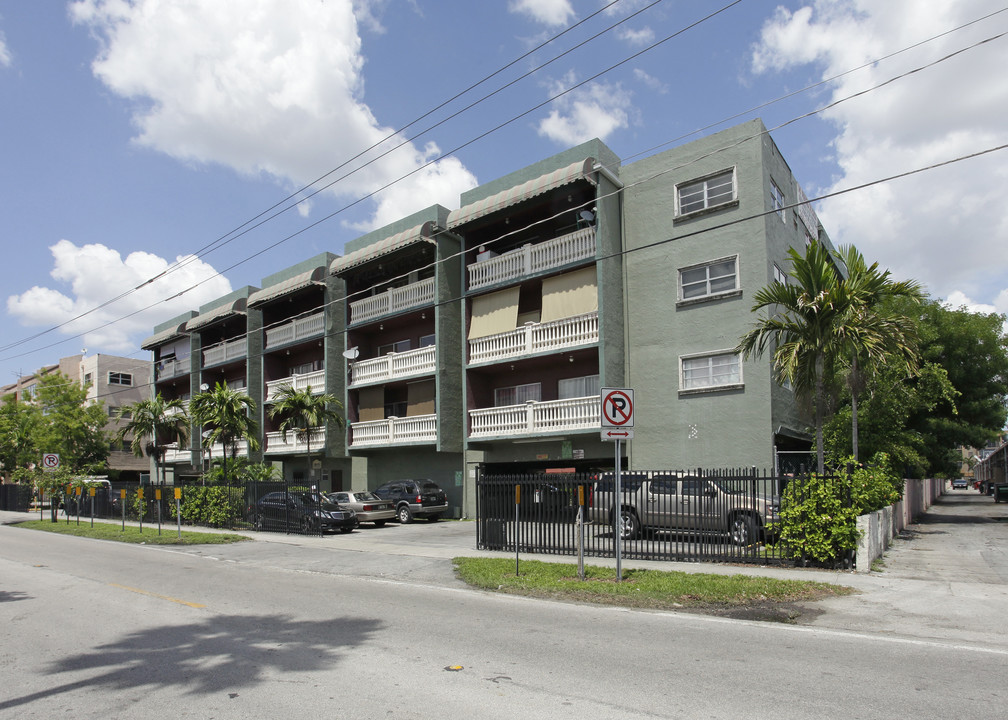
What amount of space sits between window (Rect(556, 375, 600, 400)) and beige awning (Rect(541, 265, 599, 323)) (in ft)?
7.66

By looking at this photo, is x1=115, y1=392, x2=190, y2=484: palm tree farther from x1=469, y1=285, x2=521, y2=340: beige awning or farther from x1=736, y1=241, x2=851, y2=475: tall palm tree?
x1=736, y1=241, x2=851, y2=475: tall palm tree

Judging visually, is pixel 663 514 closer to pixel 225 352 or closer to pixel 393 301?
pixel 393 301

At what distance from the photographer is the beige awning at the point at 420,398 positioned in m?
29.0

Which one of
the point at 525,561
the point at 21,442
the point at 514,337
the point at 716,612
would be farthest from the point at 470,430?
the point at 21,442

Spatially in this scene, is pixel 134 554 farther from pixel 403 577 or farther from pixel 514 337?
pixel 514 337

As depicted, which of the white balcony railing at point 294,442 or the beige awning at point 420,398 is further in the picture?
the white balcony railing at point 294,442

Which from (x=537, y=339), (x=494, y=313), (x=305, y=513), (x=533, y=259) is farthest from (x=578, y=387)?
(x=305, y=513)

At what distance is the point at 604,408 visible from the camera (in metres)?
11.3

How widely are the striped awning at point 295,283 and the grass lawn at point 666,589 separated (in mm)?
22613

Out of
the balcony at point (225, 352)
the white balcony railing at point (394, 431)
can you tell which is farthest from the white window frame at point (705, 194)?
the balcony at point (225, 352)

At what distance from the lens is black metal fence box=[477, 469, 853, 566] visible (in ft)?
42.2

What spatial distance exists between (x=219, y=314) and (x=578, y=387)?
23755mm

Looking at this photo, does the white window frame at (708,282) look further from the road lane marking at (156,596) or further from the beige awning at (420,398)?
the road lane marking at (156,596)

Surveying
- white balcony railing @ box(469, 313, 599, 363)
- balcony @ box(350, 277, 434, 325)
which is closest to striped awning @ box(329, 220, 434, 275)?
balcony @ box(350, 277, 434, 325)
